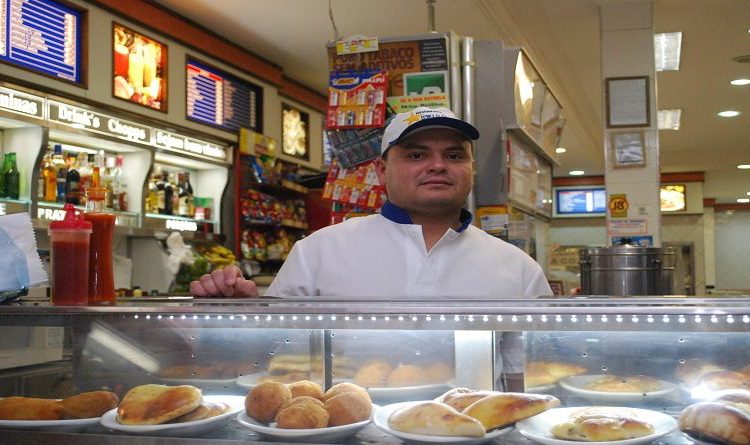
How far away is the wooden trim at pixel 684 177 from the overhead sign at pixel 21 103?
14029 mm

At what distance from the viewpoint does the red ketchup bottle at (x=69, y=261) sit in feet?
5.21

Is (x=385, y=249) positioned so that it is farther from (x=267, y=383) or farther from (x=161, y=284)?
(x=161, y=284)

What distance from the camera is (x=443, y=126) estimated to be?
2.24 meters

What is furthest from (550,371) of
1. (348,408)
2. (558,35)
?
(558,35)

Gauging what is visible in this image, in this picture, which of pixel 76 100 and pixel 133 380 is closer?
pixel 133 380

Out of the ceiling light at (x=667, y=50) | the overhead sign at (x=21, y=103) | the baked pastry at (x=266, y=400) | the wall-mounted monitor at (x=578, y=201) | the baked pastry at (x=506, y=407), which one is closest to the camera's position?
the baked pastry at (x=506, y=407)

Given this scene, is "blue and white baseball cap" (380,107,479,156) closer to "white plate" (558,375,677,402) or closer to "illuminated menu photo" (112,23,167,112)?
"white plate" (558,375,677,402)

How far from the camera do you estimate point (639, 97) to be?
562 cm

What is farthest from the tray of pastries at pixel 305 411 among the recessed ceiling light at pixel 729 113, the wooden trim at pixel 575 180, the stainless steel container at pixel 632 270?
the wooden trim at pixel 575 180

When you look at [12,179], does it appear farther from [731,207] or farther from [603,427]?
[731,207]

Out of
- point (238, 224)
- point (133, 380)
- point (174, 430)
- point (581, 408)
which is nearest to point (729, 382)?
point (581, 408)

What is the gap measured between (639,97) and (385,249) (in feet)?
12.7

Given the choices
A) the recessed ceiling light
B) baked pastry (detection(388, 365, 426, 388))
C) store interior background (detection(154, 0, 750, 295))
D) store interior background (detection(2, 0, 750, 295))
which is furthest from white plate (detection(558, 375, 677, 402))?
the recessed ceiling light

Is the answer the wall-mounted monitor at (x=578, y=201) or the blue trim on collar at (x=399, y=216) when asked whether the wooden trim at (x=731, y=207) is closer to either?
the wall-mounted monitor at (x=578, y=201)
